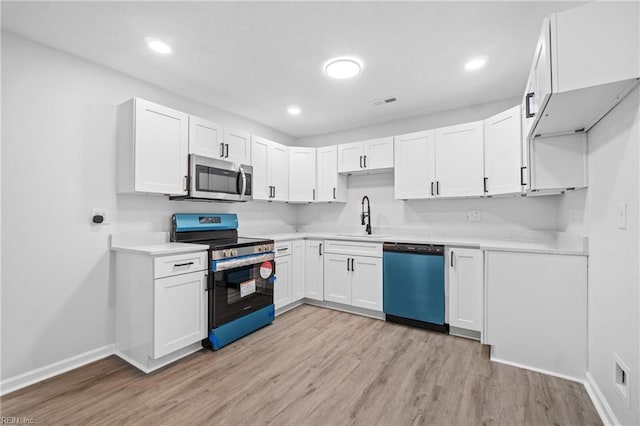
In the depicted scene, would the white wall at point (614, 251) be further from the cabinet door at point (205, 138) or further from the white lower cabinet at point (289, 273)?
the cabinet door at point (205, 138)

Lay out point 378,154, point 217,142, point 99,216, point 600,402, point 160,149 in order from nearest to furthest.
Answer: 1. point 600,402
2. point 99,216
3. point 160,149
4. point 217,142
5. point 378,154

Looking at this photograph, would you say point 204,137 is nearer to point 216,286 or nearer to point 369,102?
point 216,286

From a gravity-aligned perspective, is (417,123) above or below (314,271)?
above

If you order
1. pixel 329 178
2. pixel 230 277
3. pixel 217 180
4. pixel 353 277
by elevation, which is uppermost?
pixel 329 178

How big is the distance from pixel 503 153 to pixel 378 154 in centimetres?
143

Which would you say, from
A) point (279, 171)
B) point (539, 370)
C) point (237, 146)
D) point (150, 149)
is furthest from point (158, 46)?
point (539, 370)

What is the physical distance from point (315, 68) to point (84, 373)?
3.23 metres

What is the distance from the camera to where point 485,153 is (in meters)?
3.01

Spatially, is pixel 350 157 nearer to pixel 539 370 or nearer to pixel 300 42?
pixel 300 42

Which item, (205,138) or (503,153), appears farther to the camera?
(205,138)

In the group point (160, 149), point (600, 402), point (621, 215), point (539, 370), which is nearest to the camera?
point (621, 215)

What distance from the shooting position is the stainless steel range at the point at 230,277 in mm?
2615

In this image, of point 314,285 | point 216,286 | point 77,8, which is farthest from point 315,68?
point 314,285

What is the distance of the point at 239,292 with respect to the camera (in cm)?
283
